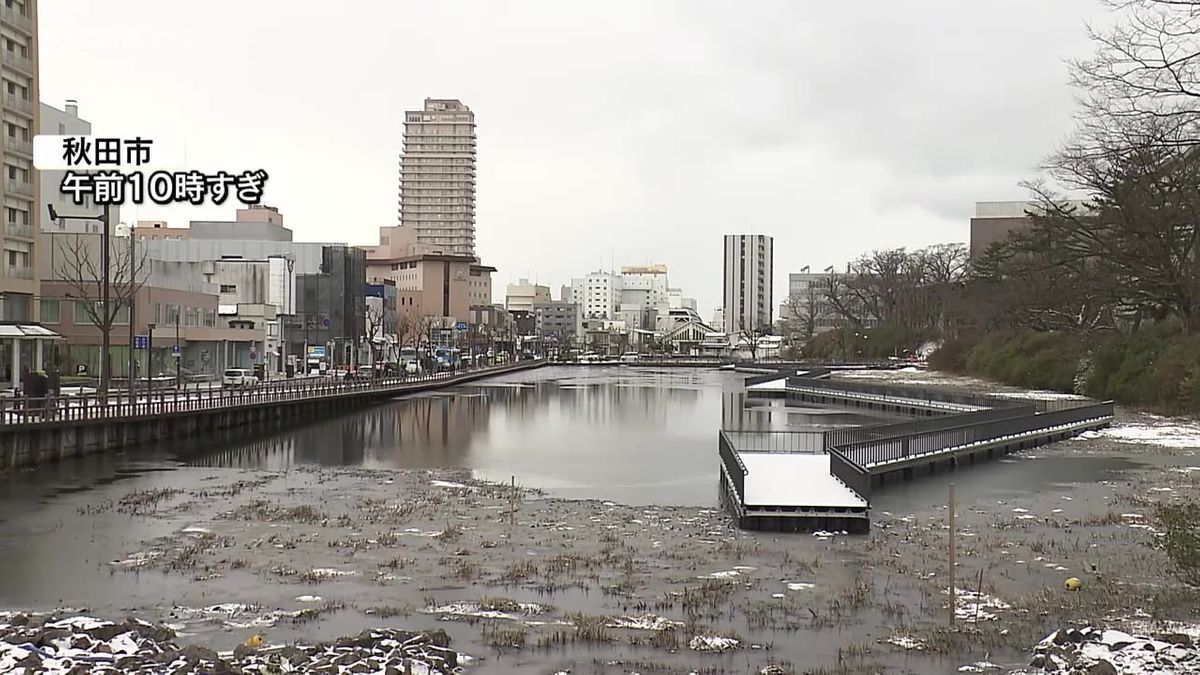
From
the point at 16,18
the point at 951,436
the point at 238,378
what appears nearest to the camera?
the point at 951,436

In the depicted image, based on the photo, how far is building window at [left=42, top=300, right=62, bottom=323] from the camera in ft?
152

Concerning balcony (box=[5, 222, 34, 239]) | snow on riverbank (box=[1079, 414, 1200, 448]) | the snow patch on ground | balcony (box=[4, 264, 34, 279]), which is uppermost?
balcony (box=[5, 222, 34, 239])

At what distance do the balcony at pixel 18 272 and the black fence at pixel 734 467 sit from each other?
30.2 m

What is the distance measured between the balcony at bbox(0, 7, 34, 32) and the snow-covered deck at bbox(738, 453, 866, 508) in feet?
108

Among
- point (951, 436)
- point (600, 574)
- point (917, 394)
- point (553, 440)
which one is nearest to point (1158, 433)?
point (951, 436)

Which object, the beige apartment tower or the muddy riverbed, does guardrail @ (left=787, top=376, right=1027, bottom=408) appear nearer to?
the muddy riverbed

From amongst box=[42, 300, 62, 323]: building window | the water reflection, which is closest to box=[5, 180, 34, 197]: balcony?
box=[42, 300, 62, 323]: building window

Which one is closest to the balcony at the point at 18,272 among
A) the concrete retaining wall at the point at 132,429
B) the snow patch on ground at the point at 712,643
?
the concrete retaining wall at the point at 132,429

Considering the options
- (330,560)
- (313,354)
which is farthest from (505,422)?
(313,354)

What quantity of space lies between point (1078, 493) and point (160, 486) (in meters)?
18.5

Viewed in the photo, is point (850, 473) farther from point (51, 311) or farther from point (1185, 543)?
point (51, 311)

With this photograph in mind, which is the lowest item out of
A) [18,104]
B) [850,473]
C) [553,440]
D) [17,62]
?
[553,440]

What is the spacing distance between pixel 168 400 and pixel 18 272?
11.4m

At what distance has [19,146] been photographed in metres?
40.7
